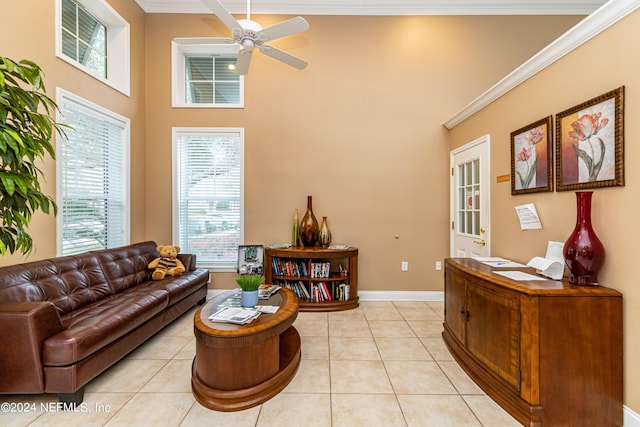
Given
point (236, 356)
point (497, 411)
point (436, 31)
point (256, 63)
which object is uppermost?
point (436, 31)

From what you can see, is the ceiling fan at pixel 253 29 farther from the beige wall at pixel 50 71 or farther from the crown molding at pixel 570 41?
the crown molding at pixel 570 41

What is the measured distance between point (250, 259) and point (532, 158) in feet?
10.9

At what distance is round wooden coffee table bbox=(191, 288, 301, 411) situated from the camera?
1694mm

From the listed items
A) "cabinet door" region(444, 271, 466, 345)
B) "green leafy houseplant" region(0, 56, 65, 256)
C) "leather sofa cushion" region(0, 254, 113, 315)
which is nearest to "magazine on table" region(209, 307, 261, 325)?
"green leafy houseplant" region(0, 56, 65, 256)

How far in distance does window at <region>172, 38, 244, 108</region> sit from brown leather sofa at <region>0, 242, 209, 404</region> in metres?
2.29

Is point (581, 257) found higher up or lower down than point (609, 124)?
lower down

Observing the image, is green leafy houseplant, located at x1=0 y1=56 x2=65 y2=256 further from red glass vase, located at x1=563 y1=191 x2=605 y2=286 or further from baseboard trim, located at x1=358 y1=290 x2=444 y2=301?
baseboard trim, located at x1=358 y1=290 x2=444 y2=301

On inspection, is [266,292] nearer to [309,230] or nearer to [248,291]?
[248,291]

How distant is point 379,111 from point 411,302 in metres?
2.69

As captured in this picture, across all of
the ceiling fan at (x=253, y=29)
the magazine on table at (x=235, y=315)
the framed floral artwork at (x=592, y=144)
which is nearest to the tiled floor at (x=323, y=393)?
the magazine on table at (x=235, y=315)

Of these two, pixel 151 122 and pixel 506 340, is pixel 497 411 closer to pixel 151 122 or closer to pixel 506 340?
pixel 506 340

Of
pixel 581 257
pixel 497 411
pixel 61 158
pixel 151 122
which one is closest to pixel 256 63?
pixel 151 122

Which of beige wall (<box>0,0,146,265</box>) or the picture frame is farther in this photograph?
the picture frame

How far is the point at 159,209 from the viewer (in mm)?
3828
